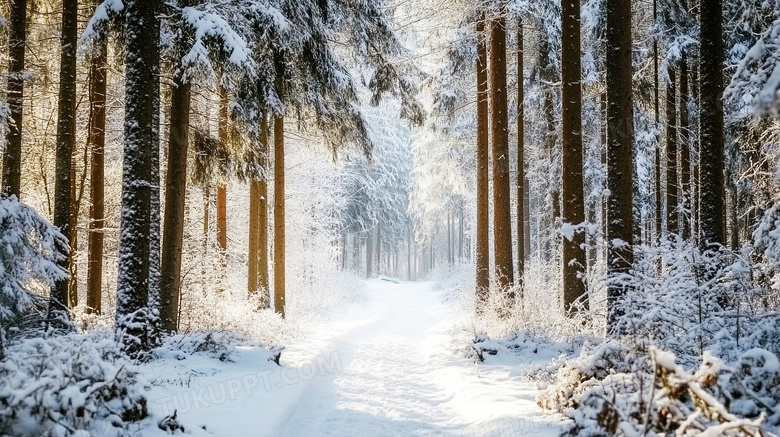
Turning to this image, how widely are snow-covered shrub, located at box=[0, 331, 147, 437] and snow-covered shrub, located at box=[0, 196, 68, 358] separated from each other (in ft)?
7.36

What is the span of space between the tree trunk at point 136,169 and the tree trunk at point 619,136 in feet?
21.6

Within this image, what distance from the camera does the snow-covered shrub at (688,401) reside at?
111 inches

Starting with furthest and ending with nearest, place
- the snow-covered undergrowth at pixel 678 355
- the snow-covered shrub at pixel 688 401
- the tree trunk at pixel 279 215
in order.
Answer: the tree trunk at pixel 279 215, the snow-covered undergrowth at pixel 678 355, the snow-covered shrub at pixel 688 401

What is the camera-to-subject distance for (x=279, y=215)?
42.3ft

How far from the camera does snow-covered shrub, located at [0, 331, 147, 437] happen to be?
3.13m

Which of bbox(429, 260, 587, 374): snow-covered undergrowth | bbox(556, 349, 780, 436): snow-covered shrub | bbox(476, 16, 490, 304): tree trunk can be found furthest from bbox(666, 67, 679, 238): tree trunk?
bbox(556, 349, 780, 436): snow-covered shrub

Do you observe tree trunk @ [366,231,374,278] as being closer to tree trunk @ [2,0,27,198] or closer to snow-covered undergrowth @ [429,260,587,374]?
snow-covered undergrowth @ [429,260,587,374]

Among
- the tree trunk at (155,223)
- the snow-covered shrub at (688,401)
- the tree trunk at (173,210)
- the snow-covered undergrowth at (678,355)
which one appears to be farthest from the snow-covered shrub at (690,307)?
the tree trunk at (173,210)

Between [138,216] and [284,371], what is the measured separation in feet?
11.5

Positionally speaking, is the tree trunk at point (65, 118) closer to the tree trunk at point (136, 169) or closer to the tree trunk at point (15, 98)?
the tree trunk at point (15, 98)

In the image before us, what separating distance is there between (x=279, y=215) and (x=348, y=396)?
675cm

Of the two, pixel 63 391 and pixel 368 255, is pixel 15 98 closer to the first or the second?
pixel 63 391

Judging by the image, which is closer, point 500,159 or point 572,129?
point 572,129

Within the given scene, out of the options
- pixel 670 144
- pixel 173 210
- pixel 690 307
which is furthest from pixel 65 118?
pixel 670 144
